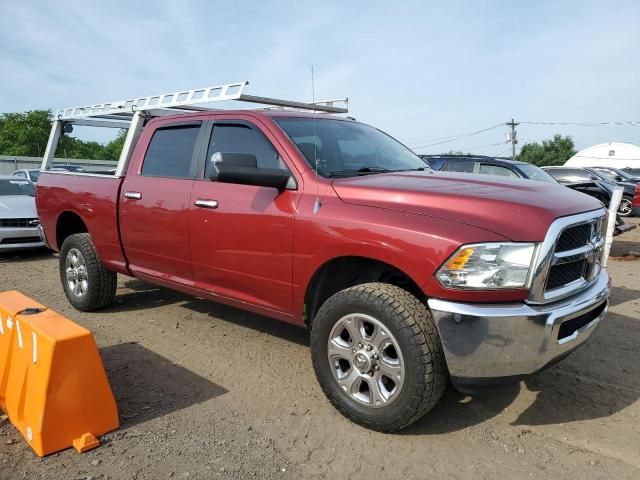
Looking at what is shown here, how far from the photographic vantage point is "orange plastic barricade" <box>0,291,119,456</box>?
271cm

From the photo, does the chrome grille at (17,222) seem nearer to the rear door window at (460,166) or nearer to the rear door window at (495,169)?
the rear door window at (460,166)

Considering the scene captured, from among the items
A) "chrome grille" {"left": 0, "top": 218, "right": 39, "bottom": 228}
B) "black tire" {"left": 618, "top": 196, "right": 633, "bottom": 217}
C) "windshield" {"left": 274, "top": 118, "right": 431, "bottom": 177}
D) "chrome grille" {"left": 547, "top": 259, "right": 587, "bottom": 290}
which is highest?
"windshield" {"left": 274, "top": 118, "right": 431, "bottom": 177}

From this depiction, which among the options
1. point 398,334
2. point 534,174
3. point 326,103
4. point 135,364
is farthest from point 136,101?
point 534,174

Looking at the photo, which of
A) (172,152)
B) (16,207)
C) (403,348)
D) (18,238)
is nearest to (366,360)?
(403,348)

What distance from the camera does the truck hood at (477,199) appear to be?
260cm

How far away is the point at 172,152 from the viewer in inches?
170

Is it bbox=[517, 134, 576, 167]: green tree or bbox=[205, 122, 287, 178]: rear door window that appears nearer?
bbox=[205, 122, 287, 178]: rear door window

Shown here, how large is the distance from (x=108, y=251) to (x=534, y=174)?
697cm

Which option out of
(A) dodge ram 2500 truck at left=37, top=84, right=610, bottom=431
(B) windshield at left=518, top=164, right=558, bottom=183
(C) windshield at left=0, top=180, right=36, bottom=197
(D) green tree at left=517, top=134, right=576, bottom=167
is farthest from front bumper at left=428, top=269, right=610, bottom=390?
(D) green tree at left=517, top=134, right=576, bottom=167

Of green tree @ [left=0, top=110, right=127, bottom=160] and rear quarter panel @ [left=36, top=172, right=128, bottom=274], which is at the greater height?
green tree @ [left=0, top=110, right=127, bottom=160]

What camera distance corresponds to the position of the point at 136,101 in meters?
4.81

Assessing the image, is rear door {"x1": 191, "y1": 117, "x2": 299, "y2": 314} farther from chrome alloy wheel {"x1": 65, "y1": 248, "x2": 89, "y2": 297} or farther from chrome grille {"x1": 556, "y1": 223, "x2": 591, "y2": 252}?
chrome alloy wheel {"x1": 65, "y1": 248, "x2": 89, "y2": 297}

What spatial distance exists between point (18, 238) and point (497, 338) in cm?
870

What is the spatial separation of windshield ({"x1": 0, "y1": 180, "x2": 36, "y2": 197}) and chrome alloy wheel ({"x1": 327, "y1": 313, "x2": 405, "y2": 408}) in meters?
8.73
